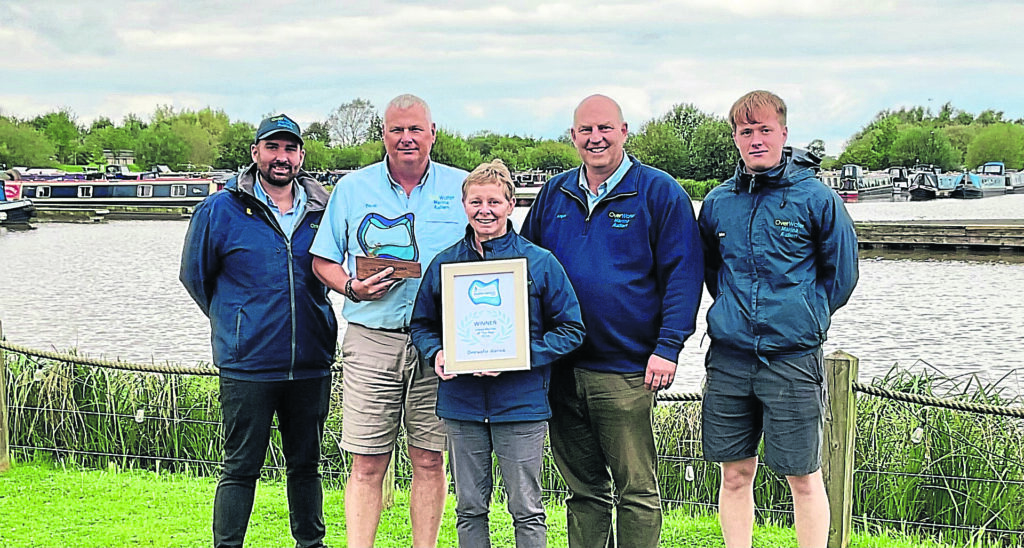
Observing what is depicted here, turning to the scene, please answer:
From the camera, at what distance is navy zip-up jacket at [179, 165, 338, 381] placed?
14.1 feet

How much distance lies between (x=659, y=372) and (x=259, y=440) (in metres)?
1.77

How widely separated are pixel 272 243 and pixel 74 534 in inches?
83.0

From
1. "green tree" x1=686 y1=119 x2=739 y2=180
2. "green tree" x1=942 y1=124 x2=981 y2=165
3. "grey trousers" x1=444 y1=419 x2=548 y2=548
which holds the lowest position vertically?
"grey trousers" x1=444 y1=419 x2=548 y2=548

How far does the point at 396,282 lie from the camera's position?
167 inches

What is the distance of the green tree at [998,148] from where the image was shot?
102 m

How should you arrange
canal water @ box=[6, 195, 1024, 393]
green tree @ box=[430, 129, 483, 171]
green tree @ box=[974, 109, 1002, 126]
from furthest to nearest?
green tree @ box=[974, 109, 1002, 126]
green tree @ box=[430, 129, 483, 171]
canal water @ box=[6, 195, 1024, 393]

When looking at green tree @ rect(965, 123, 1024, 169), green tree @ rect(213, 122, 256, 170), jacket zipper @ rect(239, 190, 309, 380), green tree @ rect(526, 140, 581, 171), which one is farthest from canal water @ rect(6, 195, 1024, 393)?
green tree @ rect(965, 123, 1024, 169)

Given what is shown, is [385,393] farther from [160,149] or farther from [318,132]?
[160,149]

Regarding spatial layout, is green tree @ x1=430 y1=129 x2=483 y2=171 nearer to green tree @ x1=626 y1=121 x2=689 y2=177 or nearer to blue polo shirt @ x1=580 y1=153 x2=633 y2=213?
green tree @ x1=626 y1=121 x2=689 y2=177

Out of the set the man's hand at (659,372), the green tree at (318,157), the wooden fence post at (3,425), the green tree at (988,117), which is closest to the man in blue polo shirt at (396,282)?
the man's hand at (659,372)

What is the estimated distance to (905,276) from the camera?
26.1m

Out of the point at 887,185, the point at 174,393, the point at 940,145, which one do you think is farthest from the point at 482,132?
the point at 174,393

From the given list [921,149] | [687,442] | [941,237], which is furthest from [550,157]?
[687,442]

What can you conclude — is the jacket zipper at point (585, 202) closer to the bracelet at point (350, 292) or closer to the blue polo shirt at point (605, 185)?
the blue polo shirt at point (605, 185)
